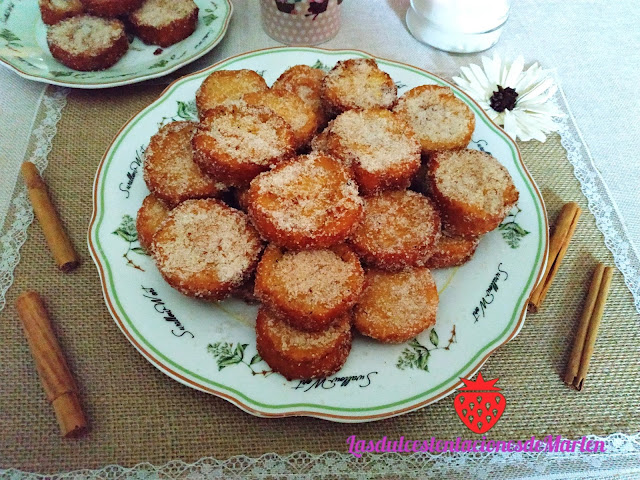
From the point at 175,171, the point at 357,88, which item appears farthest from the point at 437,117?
the point at 175,171

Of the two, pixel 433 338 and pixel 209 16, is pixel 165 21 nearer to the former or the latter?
pixel 209 16

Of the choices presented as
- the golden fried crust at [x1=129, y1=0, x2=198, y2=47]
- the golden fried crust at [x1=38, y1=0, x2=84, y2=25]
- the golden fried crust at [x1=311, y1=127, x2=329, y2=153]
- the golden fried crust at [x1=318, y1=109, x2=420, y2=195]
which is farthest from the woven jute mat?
the golden fried crust at [x1=38, y1=0, x2=84, y2=25]

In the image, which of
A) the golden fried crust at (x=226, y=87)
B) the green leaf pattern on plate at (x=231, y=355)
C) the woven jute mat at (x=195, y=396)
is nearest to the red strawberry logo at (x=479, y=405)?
the woven jute mat at (x=195, y=396)

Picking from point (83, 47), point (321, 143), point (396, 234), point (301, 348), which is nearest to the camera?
point (301, 348)

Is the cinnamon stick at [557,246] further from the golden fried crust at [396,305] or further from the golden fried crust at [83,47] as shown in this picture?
the golden fried crust at [83,47]

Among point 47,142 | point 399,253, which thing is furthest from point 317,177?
point 47,142

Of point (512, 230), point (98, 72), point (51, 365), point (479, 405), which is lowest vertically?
point (51, 365)

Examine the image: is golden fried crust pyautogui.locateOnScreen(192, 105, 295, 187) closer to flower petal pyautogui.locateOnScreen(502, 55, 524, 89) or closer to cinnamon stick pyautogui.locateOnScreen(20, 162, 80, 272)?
cinnamon stick pyautogui.locateOnScreen(20, 162, 80, 272)

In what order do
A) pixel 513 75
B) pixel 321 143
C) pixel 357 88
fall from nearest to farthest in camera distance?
1. pixel 321 143
2. pixel 357 88
3. pixel 513 75
